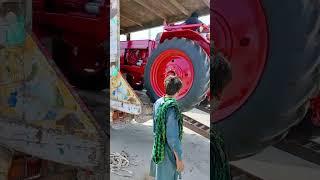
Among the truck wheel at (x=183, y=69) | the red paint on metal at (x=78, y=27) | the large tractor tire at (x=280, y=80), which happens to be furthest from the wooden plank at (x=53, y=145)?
the truck wheel at (x=183, y=69)

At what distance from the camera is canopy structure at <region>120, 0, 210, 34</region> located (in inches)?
219

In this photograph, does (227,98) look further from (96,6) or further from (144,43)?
(144,43)

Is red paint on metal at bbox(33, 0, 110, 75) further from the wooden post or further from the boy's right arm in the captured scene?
the boy's right arm

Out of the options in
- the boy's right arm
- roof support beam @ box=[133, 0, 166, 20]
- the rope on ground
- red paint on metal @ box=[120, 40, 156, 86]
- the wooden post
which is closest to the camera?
the boy's right arm

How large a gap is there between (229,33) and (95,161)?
1.13m

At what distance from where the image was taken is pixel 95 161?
86.5 inches

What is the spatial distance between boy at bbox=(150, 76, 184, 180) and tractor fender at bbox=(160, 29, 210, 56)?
6.10 ft

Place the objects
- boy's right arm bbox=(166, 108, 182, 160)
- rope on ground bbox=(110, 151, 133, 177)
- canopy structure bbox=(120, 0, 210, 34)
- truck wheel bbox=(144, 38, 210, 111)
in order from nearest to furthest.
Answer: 1. boy's right arm bbox=(166, 108, 182, 160)
2. rope on ground bbox=(110, 151, 133, 177)
3. truck wheel bbox=(144, 38, 210, 111)
4. canopy structure bbox=(120, 0, 210, 34)

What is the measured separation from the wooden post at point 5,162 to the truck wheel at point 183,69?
6.80ft

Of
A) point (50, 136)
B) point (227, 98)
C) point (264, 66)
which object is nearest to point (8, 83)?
point (50, 136)

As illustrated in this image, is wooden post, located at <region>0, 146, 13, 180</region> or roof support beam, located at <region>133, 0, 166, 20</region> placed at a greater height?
roof support beam, located at <region>133, 0, 166, 20</region>

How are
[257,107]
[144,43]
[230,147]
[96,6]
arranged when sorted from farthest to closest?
[144,43]
[96,6]
[230,147]
[257,107]

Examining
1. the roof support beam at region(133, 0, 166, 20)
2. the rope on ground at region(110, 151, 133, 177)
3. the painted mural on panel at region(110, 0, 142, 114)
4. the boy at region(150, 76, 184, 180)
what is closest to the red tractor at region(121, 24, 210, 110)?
the painted mural on panel at region(110, 0, 142, 114)

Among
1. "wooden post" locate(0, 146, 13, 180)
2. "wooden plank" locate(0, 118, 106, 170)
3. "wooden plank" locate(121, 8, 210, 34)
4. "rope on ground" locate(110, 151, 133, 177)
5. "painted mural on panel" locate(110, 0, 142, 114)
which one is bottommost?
"rope on ground" locate(110, 151, 133, 177)
